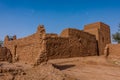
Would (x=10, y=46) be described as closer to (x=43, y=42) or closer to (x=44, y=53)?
(x=43, y=42)

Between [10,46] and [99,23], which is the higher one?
[99,23]

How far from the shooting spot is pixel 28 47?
17281 mm

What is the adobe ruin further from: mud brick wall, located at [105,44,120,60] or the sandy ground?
mud brick wall, located at [105,44,120,60]

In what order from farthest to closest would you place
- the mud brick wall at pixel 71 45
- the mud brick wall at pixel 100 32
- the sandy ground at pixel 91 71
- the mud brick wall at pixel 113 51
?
the mud brick wall at pixel 100 32
the mud brick wall at pixel 113 51
the mud brick wall at pixel 71 45
the sandy ground at pixel 91 71

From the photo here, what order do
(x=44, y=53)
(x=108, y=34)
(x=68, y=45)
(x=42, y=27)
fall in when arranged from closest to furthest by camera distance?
(x=44, y=53)
(x=42, y=27)
(x=68, y=45)
(x=108, y=34)

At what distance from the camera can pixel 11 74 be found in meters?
7.04

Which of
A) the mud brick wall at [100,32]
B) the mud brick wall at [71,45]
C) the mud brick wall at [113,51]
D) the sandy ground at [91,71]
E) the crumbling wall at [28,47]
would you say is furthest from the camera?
the mud brick wall at [100,32]

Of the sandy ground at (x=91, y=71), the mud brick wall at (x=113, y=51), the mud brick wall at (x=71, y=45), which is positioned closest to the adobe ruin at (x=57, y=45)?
the mud brick wall at (x=71, y=45)

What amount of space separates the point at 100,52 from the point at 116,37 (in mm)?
7182

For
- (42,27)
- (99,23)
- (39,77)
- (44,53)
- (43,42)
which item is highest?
(99,23)

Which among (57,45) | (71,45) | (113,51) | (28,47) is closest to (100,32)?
(113,51)

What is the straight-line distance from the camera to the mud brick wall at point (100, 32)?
2332cm

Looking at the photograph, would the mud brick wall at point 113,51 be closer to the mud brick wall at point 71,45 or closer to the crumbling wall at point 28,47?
the mud brick wall at point 71,45

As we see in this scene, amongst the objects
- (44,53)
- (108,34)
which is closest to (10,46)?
(44,53)
